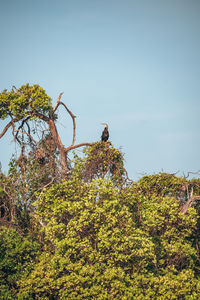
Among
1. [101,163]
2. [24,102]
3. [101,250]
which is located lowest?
[101,250]

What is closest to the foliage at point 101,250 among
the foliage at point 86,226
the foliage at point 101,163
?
the foliage at point 86,226

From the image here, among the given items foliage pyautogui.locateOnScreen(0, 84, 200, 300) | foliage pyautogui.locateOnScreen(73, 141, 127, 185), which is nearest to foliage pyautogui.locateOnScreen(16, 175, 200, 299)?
foliage pyautogui.locateOnScreen(0, 84, 200, 300)

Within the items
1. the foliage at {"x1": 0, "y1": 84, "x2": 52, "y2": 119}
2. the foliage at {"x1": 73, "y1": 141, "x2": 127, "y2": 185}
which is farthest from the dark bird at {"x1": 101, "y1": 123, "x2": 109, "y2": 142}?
the foliage at {"x1": 0, "y1": 84, "x2": 52, "y2": 119}

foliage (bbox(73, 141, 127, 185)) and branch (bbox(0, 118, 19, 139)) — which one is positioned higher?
branch (bbox(0, 118, 19, 139))

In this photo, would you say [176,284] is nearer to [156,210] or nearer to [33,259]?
[156,210]

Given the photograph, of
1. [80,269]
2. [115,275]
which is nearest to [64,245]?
[80,269]

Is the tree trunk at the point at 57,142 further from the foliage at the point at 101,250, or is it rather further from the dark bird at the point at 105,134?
the foliage at the point at 101,250

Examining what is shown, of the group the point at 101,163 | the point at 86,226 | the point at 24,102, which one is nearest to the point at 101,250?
the point at 86,226

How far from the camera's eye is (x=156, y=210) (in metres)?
16.8

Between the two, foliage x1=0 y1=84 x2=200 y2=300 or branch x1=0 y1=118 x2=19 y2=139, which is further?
branch x1=0 y1=118 x2=19 y2=139

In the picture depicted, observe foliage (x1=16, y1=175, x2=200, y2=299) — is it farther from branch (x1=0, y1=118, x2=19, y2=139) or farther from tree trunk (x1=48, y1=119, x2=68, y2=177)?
branch (x1=0, y1=118, x2=19, y2=139)

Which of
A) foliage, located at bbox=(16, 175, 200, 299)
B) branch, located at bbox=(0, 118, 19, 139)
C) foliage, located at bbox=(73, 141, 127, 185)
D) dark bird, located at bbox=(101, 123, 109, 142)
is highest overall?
branch, located at bbox=(0, 118, 19, 139)

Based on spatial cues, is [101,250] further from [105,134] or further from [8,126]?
[8,126]

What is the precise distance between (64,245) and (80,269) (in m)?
1.09
